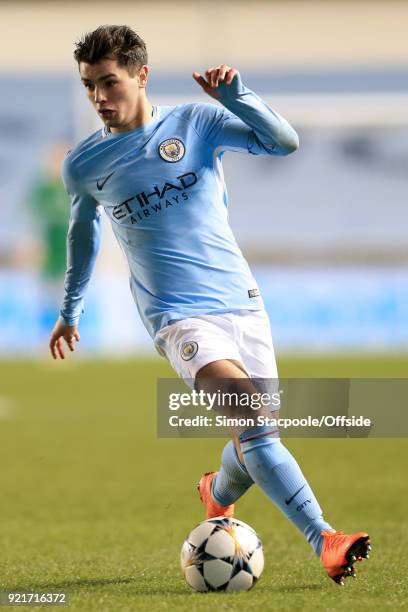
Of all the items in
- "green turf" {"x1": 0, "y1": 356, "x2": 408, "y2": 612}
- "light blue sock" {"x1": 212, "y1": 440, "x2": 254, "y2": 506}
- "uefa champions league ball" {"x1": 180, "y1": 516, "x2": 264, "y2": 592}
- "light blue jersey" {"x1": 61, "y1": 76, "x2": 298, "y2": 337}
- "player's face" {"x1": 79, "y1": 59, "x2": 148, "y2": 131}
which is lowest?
"green turf" {"x1": 0, "y1": 356, "x2": 408, "y2": 612}

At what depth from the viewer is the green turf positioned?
4008mm

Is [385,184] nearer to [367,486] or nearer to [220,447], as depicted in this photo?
[220,447]

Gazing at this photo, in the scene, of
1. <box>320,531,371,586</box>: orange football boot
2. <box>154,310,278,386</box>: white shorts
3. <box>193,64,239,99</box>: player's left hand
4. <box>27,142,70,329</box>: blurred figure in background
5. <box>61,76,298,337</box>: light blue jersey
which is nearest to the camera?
<box>320,531,371,586</box>: orange football boot

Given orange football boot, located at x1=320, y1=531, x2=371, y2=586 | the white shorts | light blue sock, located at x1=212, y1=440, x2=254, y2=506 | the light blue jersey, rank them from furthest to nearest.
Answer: light blue sock, located at x1=212, y1=440, x2=254, y2=506
the light blue jersey
the white shorts
orange football boot, located at x1=320, y1=531, x2=371, y2=586

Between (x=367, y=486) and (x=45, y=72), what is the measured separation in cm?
2428

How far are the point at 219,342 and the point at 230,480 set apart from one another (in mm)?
621

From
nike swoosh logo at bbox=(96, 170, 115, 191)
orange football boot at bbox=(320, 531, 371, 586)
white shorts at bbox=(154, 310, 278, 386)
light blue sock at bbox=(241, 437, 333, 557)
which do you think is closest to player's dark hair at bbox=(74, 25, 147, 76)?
nike swoosh logo at bbox=(96, 170, 115, 191)

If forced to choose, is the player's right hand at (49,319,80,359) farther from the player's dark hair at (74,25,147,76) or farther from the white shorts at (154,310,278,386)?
the player's dark hair at (74,25,147,76)

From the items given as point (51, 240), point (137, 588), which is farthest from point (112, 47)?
point (51, 240)

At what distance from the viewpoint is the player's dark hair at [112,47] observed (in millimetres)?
4133

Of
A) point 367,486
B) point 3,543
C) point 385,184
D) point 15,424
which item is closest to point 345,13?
point 385,184

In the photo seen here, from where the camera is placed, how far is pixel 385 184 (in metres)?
31.5

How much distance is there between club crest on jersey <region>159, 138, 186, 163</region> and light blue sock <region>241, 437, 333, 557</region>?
99 centimetres

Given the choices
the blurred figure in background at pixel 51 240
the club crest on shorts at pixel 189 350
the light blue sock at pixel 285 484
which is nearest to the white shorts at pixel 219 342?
the club crest on shorts at pixel 189 350
